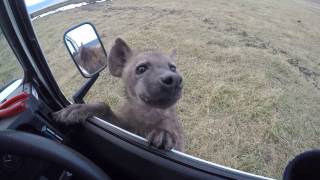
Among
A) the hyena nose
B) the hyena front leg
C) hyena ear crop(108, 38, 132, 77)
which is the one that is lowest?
the hyena front leg

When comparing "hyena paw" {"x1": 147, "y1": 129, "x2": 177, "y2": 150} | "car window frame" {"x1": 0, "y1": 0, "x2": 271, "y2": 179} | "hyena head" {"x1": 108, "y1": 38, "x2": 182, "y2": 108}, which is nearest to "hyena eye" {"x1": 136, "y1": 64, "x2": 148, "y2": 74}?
"hyena head" {"x1": 108, "y1": 38, "x2": 182, "y2": 108}

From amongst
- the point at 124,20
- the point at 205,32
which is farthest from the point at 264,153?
the point at 124,20

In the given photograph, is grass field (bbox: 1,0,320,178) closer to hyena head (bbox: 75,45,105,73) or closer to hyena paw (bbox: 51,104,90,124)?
hyena head (bbox: 75,45,105,73)

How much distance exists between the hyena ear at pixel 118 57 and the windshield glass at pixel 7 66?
0.58 m

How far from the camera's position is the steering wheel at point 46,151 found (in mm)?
1768

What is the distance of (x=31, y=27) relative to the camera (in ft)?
6.84

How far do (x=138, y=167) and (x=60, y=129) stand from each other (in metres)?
0.49

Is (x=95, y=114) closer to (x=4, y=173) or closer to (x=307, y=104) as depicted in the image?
(x=4, y=173)

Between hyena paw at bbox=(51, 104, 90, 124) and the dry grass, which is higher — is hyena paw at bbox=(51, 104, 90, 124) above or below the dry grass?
below

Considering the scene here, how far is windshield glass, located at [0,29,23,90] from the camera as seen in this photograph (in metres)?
2.12

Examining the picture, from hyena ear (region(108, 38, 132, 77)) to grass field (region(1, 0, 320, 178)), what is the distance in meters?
0.11

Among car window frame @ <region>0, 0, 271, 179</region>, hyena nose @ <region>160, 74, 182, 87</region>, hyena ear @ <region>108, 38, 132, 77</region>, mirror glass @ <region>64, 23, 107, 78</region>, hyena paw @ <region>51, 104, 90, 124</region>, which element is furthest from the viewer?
hyena ear @ <region>108, 38, 132, 77</region>

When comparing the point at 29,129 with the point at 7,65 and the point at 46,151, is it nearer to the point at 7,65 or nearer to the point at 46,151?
the point at 46,151

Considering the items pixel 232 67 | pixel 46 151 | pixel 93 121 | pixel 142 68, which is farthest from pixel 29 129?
pixel 232 67
